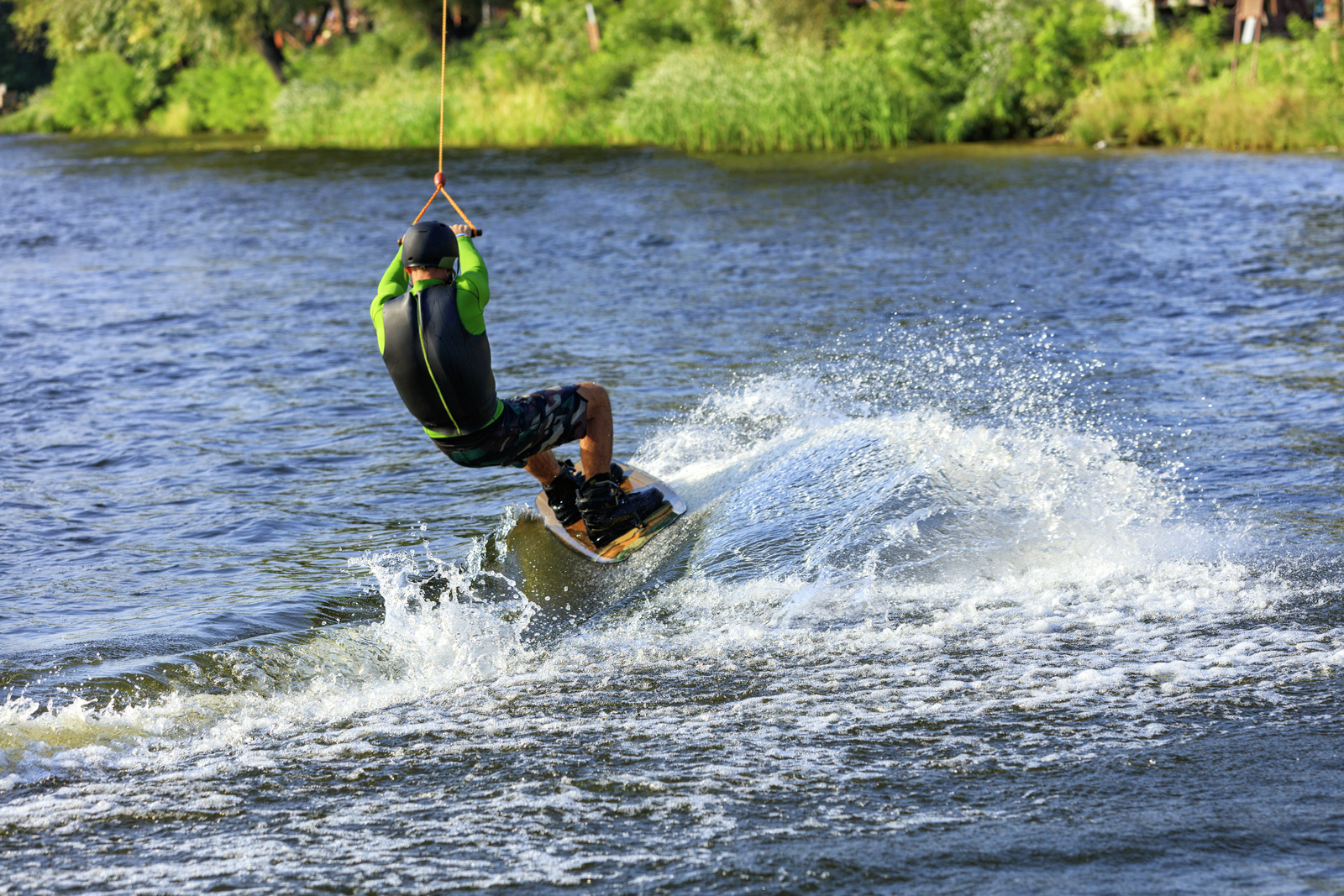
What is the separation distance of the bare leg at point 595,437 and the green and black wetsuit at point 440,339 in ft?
2.33

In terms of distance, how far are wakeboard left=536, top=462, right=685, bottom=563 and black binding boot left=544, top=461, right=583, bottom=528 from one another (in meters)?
0.04

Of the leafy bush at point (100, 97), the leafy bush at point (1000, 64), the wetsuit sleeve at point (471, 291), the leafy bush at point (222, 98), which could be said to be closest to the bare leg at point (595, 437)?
the wetsuit sleeve at point (471, 291)

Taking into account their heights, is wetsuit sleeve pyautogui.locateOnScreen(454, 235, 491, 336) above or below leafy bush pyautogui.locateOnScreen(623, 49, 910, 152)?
below

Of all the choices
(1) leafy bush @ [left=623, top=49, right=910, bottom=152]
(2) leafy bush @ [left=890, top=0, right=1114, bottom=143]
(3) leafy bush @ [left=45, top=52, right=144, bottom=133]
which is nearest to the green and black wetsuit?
(1) leafy bush @ [left=623, top=49, right=910, bottom=152]

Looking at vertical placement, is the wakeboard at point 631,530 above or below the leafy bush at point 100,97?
below

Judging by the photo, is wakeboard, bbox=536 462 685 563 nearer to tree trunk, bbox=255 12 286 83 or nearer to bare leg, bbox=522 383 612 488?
bare leg, bbox=522 383 612 488

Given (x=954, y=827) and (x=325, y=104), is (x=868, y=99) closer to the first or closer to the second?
(x=325, y=104)

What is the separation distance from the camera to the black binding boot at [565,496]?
698cm

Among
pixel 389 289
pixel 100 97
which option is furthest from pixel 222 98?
pixel 389 289

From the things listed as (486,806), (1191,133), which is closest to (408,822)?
(486,806)

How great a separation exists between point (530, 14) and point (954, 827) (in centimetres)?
4341

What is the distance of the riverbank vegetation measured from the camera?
2666 centimetres

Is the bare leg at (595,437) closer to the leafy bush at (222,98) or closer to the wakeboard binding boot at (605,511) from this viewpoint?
the wakeboard binding boot at (605,511)

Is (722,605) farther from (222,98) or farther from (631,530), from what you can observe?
(222,98)
